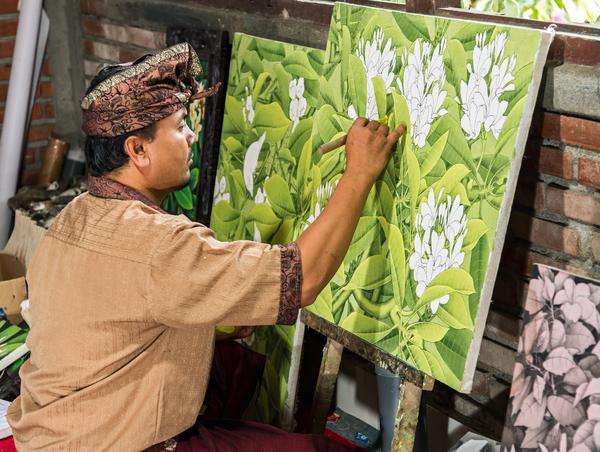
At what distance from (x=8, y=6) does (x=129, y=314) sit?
7.81 ft

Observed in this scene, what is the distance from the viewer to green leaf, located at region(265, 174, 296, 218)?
259 cm

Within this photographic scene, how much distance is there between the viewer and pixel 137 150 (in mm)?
2113

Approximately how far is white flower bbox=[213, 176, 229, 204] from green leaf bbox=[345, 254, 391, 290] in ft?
2.59

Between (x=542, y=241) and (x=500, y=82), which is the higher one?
(x=500, y=82)

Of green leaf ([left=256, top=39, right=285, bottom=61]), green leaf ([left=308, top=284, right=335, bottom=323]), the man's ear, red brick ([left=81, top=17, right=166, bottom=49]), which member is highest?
green leaf ([left=256, top=39, right=285, bottom=61])

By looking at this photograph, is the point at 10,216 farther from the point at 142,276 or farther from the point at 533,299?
the point at 533,299

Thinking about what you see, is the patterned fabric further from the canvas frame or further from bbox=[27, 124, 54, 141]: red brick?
bbox=[27, 124, 54, 141]: red brick

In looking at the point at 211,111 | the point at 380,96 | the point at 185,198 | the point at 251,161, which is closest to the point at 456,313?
the point at 380,96

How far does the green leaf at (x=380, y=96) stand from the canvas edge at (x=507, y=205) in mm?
393

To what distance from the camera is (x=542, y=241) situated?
7.40ft

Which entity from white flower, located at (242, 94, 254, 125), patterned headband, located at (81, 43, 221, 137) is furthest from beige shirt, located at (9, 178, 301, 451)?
white flower, located at (242, 94, 254, 125)

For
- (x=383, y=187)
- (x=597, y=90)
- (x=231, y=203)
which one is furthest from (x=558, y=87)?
(x=231, y=203)

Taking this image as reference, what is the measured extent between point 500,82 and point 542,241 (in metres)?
0.55

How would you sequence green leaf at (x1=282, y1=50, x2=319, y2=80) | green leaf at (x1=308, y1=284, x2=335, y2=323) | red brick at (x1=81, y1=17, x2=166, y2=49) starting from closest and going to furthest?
Result: green leaf at (x1=308, y1=284, x2=335, y2=323), green leaf at (x1=282, y1=50, x2=319, y2=80), red brick at (x1=81, y1=17, x2=166, y2=49)
